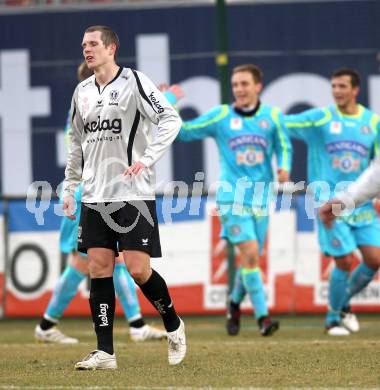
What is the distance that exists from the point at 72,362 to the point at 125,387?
1.74 meters

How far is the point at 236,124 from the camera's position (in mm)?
11094

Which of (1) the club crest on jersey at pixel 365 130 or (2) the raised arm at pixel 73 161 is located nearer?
(2) the raised arm at pixel 73 161

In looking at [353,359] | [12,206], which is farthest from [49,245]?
[353,359]

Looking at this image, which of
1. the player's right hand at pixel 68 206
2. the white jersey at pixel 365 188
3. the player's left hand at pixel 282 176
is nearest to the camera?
the white jersey at pixel 365 188

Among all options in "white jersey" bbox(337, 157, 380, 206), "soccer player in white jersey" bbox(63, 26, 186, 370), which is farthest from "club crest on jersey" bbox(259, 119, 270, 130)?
"white jersey" bbox(337, 157, 380, 206)

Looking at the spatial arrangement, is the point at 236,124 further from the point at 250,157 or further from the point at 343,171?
the point at 343,171

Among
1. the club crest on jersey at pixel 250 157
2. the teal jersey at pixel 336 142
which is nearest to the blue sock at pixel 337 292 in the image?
the teal jersey at pixel 336 142

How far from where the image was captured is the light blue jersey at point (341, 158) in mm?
10906

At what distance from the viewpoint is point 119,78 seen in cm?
784

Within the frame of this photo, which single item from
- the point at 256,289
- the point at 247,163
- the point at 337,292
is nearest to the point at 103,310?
the point at 256,289

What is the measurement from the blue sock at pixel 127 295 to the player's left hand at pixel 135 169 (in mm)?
3279

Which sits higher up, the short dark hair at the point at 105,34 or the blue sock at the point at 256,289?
the short dark hair at the point at 105,34

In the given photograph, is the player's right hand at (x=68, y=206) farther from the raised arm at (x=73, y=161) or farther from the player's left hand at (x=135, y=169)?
the player's left hand at (x=135, y=169)

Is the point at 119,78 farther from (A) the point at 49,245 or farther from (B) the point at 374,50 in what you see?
(B) the point at 374,50
